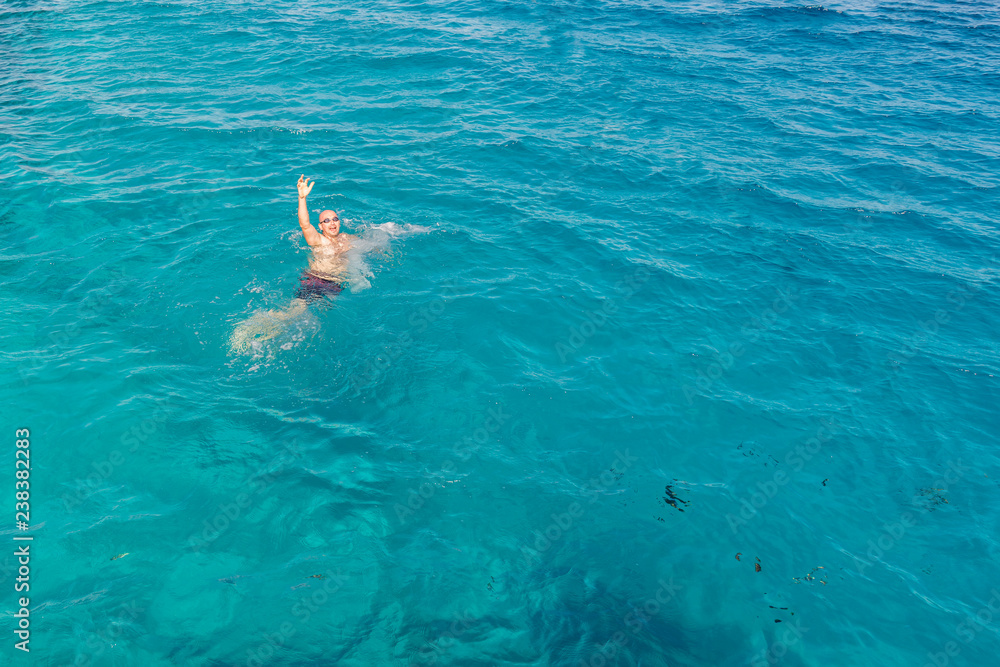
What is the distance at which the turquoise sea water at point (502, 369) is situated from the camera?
11164 mm

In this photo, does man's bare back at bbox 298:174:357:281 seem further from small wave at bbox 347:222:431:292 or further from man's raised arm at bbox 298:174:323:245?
small wave at bbox 347:222:431:292

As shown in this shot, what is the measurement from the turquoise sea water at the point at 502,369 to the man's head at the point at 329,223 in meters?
1.21

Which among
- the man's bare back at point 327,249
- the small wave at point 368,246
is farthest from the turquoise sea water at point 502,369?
the man's bare back at point 327,249

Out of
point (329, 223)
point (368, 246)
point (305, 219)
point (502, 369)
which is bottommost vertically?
point (502, 369)

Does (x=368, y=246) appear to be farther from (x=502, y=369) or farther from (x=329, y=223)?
(x=502, y=369)

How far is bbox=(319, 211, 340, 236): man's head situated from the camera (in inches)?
658

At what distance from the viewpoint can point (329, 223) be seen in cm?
1681

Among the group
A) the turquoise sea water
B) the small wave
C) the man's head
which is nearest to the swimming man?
the man's head

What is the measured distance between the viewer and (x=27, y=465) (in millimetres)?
12664

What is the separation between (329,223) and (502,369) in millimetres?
6417

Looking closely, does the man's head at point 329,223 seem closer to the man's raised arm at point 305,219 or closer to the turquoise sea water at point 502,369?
the man's raised arm at point 305,219

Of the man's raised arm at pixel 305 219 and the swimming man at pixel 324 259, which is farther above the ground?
the man's raised arm at pixel 305 219

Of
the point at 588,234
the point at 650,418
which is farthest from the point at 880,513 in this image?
the point at 588,234

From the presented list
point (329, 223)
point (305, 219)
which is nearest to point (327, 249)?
point (329, 223)
